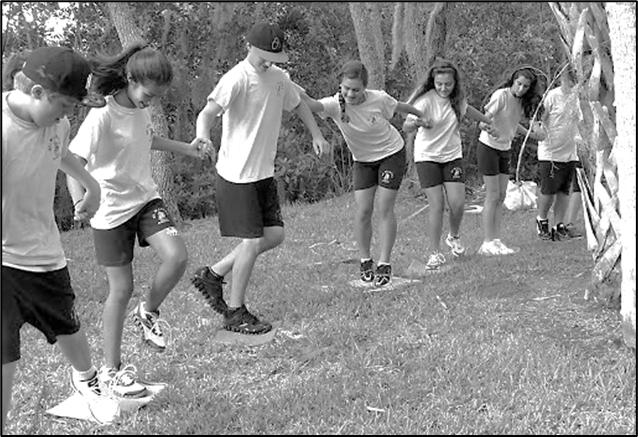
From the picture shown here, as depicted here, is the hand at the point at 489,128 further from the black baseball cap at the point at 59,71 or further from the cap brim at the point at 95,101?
the black baseball cap at the point at 59,71

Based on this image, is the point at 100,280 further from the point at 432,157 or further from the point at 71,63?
the point at 71,63

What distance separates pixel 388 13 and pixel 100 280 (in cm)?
1257

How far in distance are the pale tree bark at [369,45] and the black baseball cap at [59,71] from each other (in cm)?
1088

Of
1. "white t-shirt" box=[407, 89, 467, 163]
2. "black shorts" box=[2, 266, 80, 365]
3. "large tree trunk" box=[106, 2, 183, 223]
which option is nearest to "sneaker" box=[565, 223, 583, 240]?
"white t-shirt" box=[407, 89, 467, 163]

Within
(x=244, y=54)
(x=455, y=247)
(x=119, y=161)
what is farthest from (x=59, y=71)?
(x=244, y=54)

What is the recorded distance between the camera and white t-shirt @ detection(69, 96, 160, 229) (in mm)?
3848

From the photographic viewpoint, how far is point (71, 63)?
9.70 ft

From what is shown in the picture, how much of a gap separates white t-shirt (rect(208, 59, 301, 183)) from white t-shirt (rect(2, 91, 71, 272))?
1627 mm

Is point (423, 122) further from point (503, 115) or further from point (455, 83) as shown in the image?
→ point (503, 115)

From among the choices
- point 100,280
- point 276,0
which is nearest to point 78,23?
point 276,0

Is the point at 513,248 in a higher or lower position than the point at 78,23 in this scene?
lower

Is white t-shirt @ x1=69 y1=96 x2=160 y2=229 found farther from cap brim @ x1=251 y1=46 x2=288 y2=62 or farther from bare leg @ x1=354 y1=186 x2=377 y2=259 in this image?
bare leg @ x1=354 y1=186 x2=377 y2=259

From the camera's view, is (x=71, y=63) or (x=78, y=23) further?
(x=78, y=23)

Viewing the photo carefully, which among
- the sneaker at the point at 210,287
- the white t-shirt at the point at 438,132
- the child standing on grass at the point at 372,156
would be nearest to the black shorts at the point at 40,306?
the sneaker at the point at 210,287
